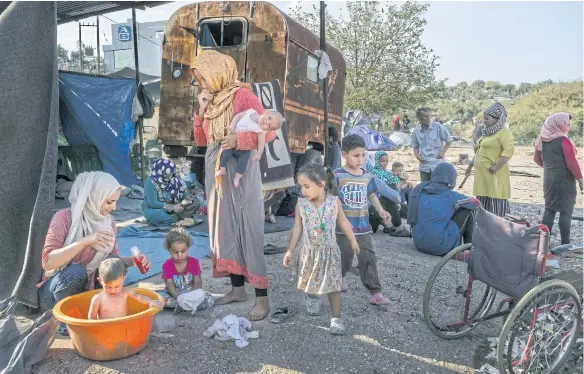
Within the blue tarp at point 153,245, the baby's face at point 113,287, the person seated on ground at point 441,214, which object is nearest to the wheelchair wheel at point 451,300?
the person seated on ground at point 441,214

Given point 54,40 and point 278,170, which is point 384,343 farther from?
point 54,40

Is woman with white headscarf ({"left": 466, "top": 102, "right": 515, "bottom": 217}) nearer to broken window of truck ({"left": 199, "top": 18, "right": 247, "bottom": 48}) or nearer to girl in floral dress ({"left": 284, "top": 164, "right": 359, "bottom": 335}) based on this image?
girl in floral dress ({"left": 284, "top": 164, "right": 359, "bottom": 335})

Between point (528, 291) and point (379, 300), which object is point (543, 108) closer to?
point (379, 300)

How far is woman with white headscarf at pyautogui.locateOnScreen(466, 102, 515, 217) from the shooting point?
5371 mm

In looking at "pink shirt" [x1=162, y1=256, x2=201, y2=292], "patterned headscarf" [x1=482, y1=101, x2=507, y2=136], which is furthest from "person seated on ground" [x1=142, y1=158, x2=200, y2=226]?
"patterned headscarf" [x1=482, y1=101, x2=507, y2=136]

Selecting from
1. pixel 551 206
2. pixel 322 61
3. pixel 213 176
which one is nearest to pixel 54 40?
pixel 213 176

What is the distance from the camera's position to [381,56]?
66.1 ft

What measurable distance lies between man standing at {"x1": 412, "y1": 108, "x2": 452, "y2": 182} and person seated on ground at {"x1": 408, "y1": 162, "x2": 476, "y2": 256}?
1499 mm

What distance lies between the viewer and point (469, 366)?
3.11 metres

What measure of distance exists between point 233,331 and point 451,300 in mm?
2004

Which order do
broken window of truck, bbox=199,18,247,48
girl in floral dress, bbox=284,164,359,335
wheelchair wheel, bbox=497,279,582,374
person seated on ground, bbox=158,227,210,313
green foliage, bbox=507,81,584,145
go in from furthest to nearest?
green foliage, bbox=507,81,584,145, broken window of truck, bbox=199,18,247,48, person seated on ground, bbox=158,227,210,313, girl in floral dress, bbox=284,164,359,335, wheelchair wheel, bbox=497,279,582,374

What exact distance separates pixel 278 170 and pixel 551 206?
3223 mm

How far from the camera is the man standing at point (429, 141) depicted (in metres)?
6.94

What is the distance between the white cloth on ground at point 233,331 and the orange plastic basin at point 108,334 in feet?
1.56
